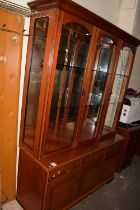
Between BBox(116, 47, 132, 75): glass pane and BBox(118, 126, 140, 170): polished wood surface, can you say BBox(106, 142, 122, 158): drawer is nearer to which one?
BBox(118, 126, 140, 170): polished wood surface

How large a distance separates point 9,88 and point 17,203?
1.38m

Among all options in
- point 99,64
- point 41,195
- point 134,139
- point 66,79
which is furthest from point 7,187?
point 134,139

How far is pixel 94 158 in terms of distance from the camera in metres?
2.17

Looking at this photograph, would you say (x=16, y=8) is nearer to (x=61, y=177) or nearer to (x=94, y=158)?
(x=61, y=177)

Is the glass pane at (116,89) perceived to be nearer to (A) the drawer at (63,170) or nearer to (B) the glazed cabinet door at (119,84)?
(B) the glazed cabinet door at (119,84)

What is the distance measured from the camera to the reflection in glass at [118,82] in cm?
243

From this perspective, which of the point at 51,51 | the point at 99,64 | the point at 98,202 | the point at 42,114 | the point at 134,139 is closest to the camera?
the point at 51,51

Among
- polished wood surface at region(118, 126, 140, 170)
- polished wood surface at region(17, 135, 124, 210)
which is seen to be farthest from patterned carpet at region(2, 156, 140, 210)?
polished wood surface at region(118, 126, 140, 170)

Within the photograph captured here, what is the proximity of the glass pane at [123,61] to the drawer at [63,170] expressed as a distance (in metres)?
1.36

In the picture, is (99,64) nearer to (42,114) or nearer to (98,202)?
(42,114)

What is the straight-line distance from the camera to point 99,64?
2145mm

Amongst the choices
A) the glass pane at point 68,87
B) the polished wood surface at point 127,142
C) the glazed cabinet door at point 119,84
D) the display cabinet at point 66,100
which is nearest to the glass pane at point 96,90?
the display cabinet at point 66,100

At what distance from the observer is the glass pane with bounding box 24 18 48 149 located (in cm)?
164

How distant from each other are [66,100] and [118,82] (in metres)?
0.92
